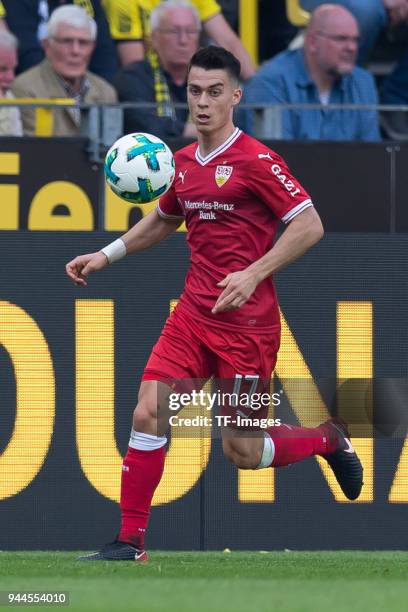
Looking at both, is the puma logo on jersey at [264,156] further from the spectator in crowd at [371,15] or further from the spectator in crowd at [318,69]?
the spectator in crowd at [371,15]

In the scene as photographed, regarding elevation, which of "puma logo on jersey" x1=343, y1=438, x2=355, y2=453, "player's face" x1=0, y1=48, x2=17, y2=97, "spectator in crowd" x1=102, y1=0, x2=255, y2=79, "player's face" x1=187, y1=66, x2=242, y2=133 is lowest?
"puma logo on jersey" x1=343, y1=438, x2=355, y2=453

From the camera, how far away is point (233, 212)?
722 centimetres

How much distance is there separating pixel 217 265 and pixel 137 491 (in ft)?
3.55

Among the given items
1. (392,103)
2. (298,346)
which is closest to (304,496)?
(298,346)

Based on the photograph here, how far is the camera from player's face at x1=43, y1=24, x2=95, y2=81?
10.1m

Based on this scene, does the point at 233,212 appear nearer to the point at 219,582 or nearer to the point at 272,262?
the point at 272,262

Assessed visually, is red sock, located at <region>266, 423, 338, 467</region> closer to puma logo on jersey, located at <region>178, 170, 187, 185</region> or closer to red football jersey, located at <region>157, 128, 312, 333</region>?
red football jersey, located at <region>157, 128, 312, 333</region>

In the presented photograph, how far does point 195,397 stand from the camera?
8078 millimetres

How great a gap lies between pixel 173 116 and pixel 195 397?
2370 mm

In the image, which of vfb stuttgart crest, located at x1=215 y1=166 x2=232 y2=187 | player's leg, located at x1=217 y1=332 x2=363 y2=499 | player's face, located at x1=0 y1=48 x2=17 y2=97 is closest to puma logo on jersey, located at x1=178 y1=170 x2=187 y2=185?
vfb stuttgart crest, located at x1=215 y1=166 x2=232 y2=187

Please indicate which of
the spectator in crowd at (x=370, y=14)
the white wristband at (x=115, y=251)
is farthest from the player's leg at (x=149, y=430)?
the spectator in crowd at (x=370, y=14)

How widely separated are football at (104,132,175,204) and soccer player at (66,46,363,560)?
101mm

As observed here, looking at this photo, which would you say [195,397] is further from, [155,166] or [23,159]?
[23,159]

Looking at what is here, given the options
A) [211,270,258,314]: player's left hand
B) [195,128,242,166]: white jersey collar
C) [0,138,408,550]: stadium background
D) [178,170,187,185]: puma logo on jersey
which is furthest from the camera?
[0,138,408,550]: stadium background
